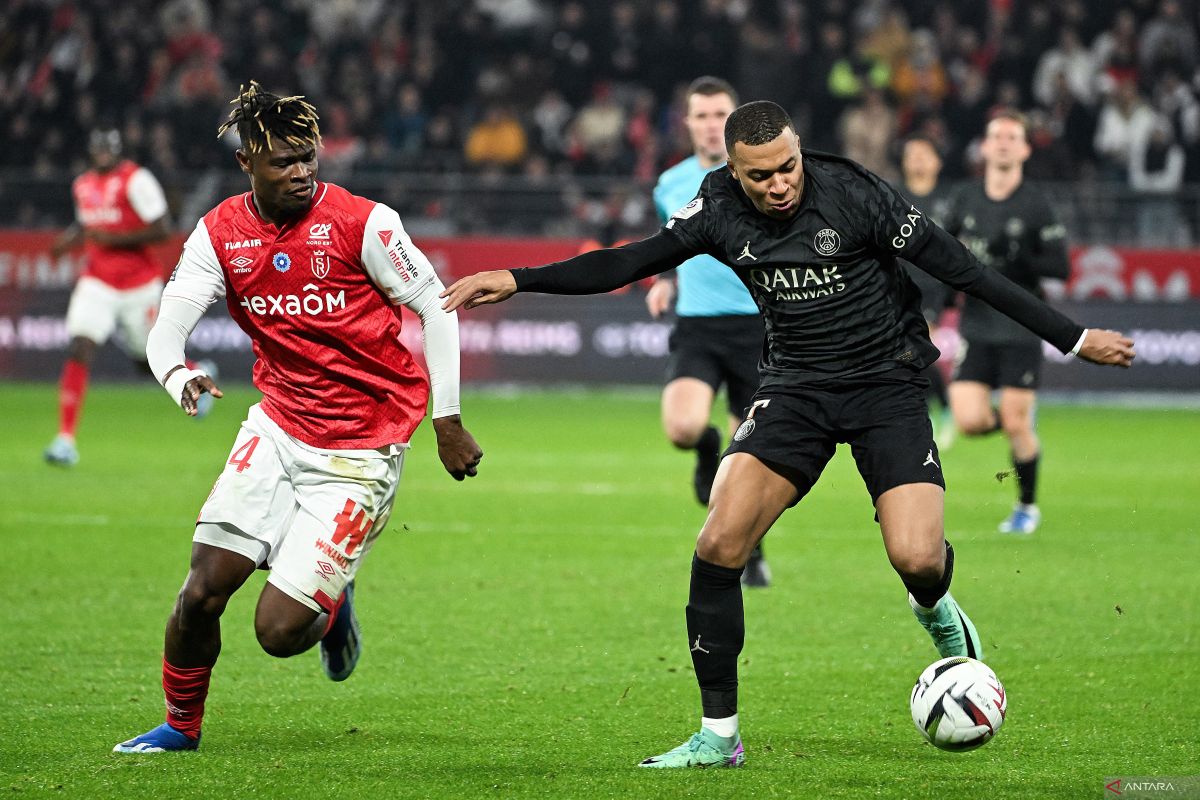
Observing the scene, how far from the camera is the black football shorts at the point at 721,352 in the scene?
884 cm

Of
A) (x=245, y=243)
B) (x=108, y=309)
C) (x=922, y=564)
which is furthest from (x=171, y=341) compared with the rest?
(x=108, y=309)

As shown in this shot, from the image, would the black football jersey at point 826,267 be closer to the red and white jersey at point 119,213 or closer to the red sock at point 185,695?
the red sock at point 185,695

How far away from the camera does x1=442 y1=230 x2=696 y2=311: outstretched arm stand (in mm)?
5184

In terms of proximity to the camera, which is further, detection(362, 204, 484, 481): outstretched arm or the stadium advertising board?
the stadium advertising board

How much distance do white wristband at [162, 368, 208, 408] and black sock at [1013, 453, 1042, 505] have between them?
6.52 m

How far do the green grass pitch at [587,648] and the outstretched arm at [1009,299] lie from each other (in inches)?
50.7

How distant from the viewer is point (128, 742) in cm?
547

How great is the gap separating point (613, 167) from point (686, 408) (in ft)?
43.4

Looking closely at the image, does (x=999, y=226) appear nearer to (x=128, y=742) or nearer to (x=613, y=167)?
(x=128, y=742)

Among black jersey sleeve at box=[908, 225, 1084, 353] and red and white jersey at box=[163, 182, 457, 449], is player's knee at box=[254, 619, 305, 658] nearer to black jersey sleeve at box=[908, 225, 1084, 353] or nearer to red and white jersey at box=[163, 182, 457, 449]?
red and white jersey at box=[163, 182, 457, 449]

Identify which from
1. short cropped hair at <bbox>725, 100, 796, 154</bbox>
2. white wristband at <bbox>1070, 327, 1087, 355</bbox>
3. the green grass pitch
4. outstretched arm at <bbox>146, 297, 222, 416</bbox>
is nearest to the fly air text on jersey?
short cropped hair at <bbox>725, 100, 796, 154</bbox>

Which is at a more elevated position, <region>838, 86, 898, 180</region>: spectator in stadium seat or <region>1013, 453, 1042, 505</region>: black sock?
<region>838, 86, 898, 180</region>: spectator in stadium seat

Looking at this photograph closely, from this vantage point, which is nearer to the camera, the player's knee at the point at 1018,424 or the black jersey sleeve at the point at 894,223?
the black jersey sleeve at the point at 894,223

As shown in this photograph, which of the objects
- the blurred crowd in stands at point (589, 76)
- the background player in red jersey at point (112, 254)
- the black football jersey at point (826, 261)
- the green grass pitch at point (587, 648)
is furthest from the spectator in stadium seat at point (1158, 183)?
the black football jersey at point (826, 261)
